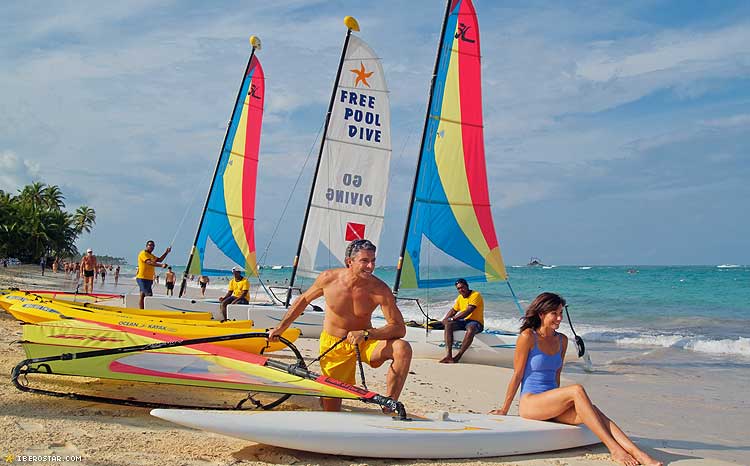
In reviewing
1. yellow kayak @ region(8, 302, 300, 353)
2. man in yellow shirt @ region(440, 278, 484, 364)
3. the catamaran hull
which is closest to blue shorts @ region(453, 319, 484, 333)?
man in yellow shirt @ region(440, 278, 484, 364)

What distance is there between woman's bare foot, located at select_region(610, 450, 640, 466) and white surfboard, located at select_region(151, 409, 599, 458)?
0.34 metres

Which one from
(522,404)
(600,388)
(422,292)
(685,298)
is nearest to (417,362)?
(600,388)

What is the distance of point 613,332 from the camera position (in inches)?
606

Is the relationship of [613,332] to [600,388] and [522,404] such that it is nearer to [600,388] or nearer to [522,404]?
[600,388]

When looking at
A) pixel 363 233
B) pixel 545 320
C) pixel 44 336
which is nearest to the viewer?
pixel 545 320

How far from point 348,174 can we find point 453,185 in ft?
7.34

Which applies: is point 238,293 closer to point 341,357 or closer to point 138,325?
point 138,325

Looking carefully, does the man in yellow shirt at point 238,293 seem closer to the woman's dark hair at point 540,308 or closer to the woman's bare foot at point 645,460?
the woman's dark hair at point 540,308

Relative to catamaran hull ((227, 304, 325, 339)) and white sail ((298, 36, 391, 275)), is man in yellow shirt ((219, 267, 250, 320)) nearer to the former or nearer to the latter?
catamaran hull ((227, 304, 325, 339))

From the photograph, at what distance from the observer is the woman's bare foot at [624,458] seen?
3.90m

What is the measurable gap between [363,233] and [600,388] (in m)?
5.28

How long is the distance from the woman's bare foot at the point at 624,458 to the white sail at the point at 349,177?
8259 millimetres

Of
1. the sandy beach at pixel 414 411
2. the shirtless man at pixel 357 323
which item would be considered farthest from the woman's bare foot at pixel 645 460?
the shirtless man at pixel 357 323

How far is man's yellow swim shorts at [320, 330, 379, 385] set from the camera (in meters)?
4.51
